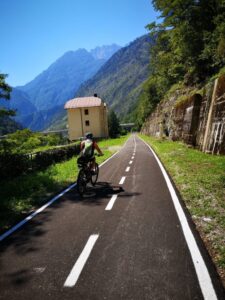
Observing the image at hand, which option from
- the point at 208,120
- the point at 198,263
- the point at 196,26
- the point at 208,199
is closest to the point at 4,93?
the point at 208,199

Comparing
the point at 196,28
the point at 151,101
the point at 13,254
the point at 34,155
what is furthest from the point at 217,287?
the point at 151,101

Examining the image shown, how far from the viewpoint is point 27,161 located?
15.5m

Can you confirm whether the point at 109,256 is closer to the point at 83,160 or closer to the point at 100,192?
the point at 100,192

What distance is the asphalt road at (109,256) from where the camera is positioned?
360 cm

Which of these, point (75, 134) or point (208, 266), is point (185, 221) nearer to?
point (208, 266)

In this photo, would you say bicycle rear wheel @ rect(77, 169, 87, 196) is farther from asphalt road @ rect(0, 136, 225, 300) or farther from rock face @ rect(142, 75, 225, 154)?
rock face @ rect(142, 75, 225, 154)

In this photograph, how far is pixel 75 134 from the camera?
63.7m

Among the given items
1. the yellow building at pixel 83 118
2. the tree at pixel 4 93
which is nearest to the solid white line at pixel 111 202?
the tree at pixel 4 93

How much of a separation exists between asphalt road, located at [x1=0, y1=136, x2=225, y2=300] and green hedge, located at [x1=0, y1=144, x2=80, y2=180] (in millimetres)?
6490

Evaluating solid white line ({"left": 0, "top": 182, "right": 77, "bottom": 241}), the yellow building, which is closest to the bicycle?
solid white line ({"left": 0, "top": 182, "right": 77, "bottom": 241})

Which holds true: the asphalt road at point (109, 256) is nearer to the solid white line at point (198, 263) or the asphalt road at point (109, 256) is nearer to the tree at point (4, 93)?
the solid white line at point (198, 263)

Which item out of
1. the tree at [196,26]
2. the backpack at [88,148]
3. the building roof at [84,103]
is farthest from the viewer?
the building roof at [84,103]

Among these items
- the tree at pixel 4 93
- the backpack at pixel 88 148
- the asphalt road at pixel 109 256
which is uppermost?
the tree at pixel 4 93

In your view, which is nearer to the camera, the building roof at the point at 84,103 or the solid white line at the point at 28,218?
the solid white line at the point at 28,218
